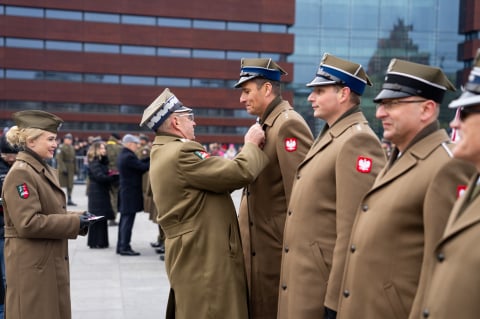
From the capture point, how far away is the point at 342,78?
2.98 meters

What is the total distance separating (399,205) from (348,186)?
449 mm

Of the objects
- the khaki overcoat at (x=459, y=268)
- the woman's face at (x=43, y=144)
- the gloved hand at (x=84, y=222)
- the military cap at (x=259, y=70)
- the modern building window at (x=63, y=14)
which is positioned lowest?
the gloved hand at (x=84, y=222)

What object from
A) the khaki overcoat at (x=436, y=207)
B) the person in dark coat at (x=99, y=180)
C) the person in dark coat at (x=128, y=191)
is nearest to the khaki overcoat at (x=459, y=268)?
the khaki overcoat at (x=436, y=207)

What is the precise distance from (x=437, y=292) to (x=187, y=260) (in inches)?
78.1

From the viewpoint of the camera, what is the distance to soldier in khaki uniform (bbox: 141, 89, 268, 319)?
3322 mm

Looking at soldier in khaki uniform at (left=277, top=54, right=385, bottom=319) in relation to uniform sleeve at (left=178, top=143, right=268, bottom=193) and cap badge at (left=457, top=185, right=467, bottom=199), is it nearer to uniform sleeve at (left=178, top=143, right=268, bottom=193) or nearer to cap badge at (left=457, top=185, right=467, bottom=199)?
uniform sleeve at (left=178, top=143, right=268, bottom=193)

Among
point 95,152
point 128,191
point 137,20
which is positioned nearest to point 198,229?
point 128,191

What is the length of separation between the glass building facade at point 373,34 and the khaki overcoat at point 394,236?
4167cm

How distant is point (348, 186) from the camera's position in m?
2.65

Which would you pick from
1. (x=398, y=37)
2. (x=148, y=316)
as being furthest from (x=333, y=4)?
(x=148, y=316)

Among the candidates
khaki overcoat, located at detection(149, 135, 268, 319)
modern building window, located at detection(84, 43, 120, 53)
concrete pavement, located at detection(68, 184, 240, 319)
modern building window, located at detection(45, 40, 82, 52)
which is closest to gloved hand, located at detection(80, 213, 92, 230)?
khaki overcoat, located at detection(149, 135, 268, 319)

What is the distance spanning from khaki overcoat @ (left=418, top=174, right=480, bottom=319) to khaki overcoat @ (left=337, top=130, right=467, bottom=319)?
39cm

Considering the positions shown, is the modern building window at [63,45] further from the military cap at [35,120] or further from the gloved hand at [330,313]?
the gloved hand at [330,313]

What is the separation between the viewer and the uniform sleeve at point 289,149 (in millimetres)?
3385
